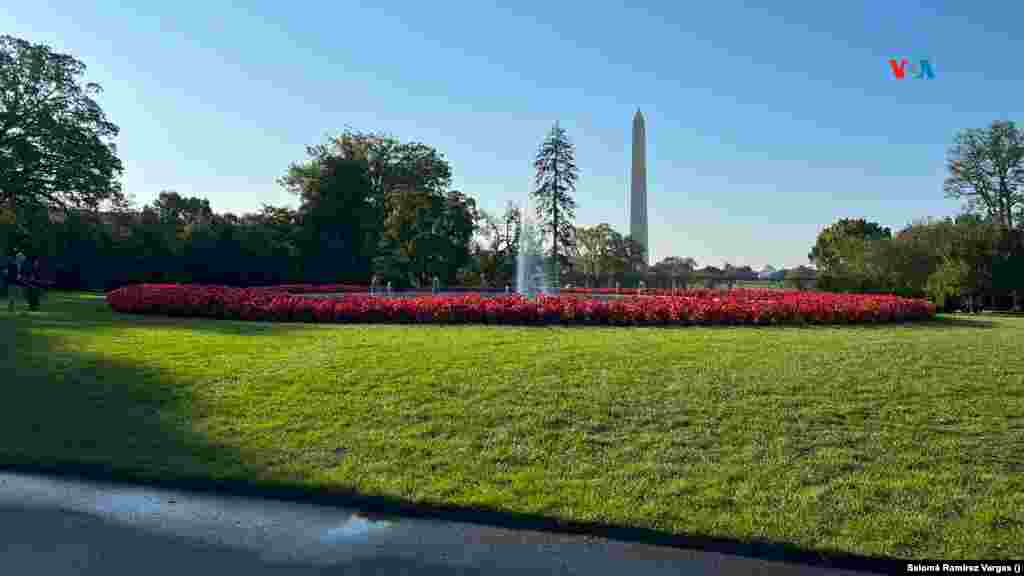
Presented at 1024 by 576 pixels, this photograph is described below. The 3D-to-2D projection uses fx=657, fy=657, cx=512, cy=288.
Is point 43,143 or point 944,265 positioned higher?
point 43,143

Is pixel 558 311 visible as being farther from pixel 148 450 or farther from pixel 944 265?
pixel 944 265

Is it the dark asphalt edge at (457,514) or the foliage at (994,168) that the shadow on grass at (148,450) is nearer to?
the dark asphalt edge at (457,514)

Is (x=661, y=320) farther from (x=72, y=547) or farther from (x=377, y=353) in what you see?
(x=72, y=547)

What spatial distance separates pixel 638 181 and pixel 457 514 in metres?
31.0

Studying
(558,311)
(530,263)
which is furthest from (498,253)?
(558,311)

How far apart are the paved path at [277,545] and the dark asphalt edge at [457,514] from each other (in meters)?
0.09

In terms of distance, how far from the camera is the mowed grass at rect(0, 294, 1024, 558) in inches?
173

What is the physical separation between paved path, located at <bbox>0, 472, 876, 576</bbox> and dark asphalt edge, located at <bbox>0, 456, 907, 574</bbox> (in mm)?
87

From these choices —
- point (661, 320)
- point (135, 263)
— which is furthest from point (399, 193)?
point (661, 320)

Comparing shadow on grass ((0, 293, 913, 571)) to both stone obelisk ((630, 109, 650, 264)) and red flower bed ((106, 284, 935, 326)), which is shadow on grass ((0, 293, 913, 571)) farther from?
stone obelisk ((630, 109, 650, 264))

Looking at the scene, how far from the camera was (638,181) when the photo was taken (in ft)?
111

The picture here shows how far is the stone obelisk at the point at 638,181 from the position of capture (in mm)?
33344

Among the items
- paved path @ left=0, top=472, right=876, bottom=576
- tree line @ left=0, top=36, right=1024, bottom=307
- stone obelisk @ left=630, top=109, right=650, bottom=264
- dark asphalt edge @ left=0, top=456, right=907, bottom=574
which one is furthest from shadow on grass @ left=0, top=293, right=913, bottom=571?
stone obelisk @ left=630, top=109, right=650, bottom=264

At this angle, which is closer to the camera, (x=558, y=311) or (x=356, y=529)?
(x=356, y=529)
